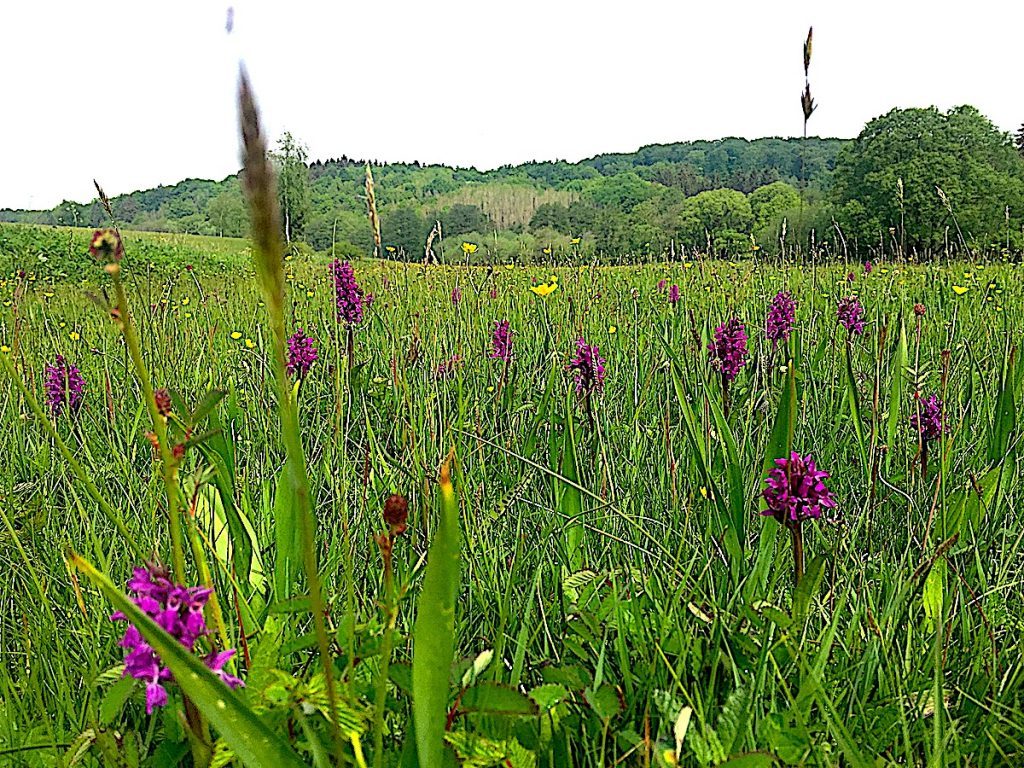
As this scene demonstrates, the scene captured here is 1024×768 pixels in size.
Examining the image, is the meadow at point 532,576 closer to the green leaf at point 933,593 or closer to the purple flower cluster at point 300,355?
the green leaf at point 933,593

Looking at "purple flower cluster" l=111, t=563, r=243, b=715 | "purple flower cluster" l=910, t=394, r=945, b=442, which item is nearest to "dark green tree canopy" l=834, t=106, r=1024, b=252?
"purple flower cluster" l=910, t=394, r=945, b=442

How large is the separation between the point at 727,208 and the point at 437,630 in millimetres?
20857

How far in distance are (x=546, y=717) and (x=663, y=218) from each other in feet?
79.0

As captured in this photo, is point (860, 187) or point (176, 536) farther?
point (860, 187)

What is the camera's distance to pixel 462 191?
1064 inches

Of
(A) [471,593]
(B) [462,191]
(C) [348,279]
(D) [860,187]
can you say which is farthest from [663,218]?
(A) [471,593]

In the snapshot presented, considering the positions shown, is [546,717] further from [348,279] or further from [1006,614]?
[348,279]

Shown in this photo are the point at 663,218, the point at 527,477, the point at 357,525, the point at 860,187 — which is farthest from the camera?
the point at 663,218

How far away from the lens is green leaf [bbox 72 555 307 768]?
461 mm

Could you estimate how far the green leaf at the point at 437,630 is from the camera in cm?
53

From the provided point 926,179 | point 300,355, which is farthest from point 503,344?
point 926,179

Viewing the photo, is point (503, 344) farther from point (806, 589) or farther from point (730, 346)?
point (806, 589)

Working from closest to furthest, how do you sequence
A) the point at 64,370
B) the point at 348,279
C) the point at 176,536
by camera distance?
the point at 176,536 < the point at 64,370 < the point at 348,279

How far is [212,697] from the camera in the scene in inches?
20.9
